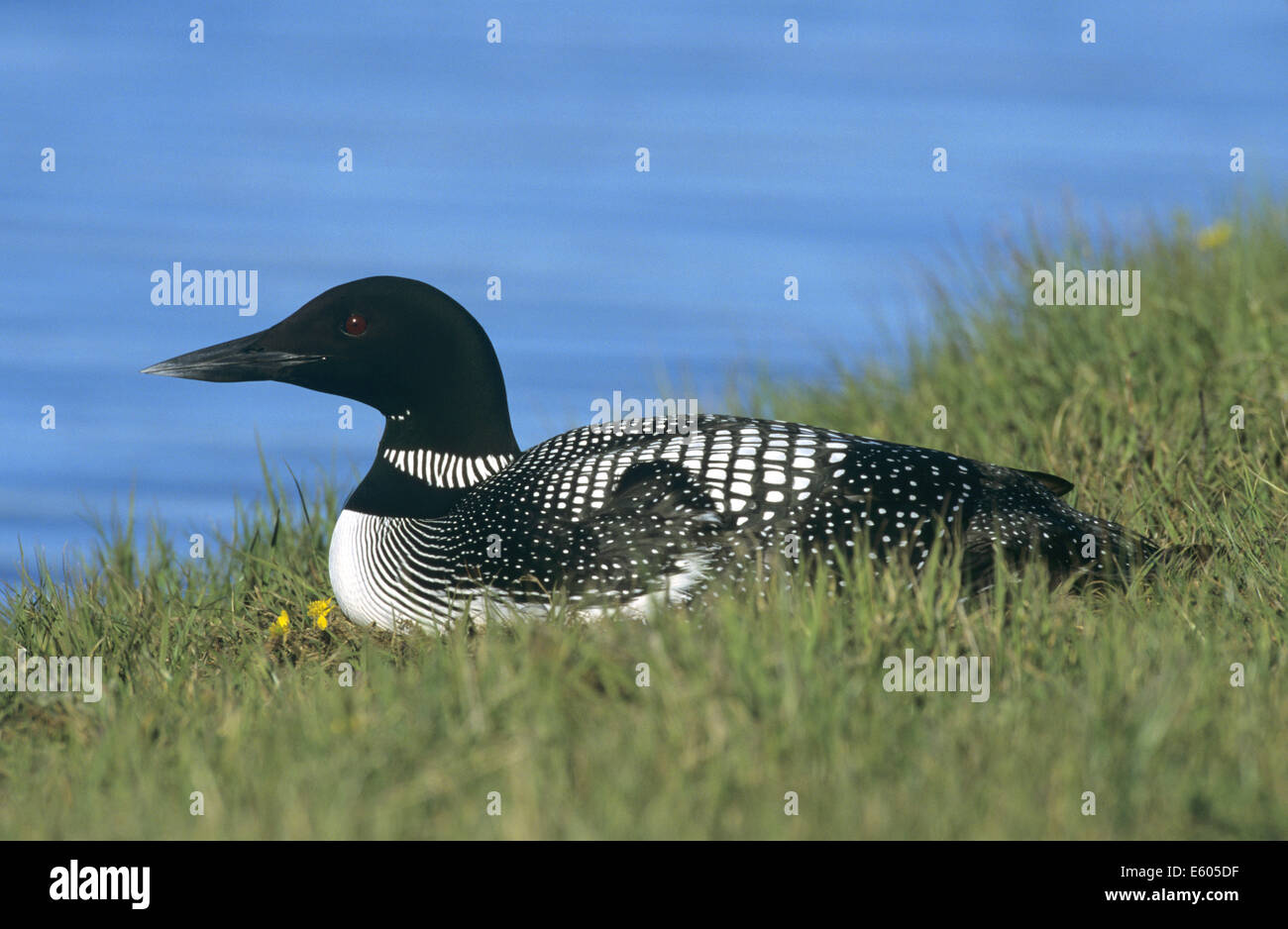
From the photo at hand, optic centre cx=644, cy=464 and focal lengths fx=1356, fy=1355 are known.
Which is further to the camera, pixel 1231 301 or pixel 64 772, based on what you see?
pixel 1231 301

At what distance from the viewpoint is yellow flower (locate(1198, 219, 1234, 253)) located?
7102mm

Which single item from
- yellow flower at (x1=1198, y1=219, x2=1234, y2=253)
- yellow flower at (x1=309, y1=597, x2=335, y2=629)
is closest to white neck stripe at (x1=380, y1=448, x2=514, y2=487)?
yellow flower at (x1=309, y1=597, x2=335, y2=629)

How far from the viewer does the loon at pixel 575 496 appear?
3707mm

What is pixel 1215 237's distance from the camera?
23.3 ft

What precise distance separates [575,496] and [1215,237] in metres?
4.72

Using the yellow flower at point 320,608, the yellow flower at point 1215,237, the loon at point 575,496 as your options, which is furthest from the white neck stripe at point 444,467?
the yellow flower at point 1215,237

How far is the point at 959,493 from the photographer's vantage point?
3891 mm

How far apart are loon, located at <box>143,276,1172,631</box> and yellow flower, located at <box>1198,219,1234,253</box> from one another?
3498 mm

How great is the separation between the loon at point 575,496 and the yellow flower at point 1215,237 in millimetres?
3498

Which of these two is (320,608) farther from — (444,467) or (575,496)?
(575,496)

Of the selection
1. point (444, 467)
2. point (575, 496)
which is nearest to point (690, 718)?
point (575, 496)
